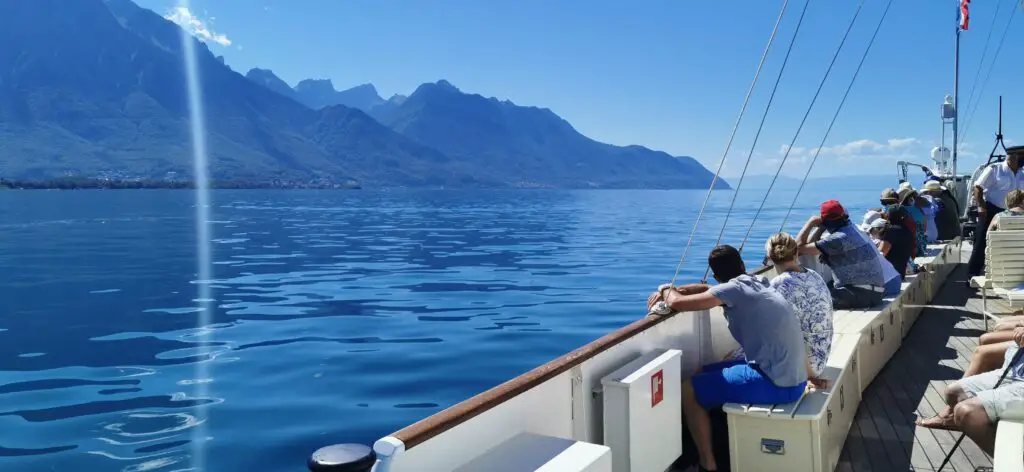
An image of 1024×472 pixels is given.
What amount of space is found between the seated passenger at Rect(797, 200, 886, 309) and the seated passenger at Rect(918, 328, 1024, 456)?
9.85 ft

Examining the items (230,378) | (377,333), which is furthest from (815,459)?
(377,333)

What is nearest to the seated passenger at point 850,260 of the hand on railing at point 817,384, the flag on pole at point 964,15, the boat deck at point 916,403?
the boat deck at point 916,403

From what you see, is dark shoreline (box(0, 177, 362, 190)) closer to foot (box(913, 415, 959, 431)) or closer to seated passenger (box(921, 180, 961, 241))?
seated passenger (box(921, 180, 961, 241))

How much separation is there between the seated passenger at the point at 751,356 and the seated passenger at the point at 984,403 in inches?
25.5

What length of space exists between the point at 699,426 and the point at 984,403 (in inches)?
51.9

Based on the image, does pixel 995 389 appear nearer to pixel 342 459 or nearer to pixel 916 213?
pixel 342 459

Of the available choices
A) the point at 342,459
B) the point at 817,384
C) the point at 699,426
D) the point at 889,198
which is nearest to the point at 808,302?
the point at 817,384

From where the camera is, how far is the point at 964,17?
672 inches

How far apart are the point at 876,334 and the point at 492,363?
4.84 metres

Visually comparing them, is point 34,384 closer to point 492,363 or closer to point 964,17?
point 492,363

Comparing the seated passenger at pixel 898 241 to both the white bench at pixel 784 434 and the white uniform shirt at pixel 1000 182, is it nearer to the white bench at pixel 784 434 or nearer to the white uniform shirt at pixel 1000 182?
the white uniform shirt at pixel 1000 182

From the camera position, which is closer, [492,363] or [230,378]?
[230,378]

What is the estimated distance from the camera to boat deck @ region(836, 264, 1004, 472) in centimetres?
404

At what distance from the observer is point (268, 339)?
10969 millimetres
